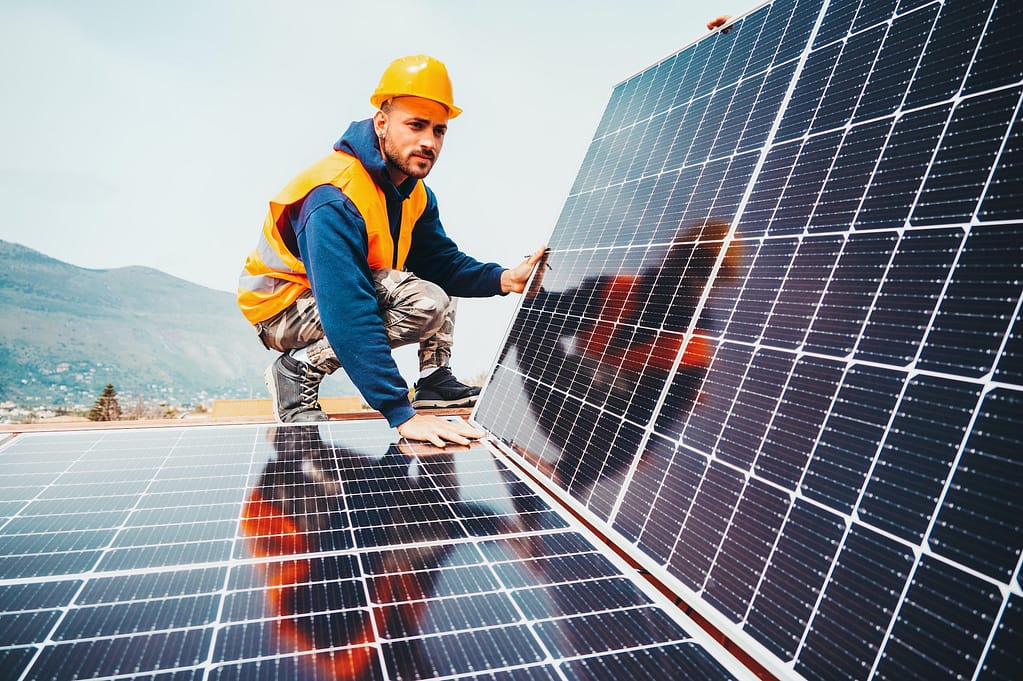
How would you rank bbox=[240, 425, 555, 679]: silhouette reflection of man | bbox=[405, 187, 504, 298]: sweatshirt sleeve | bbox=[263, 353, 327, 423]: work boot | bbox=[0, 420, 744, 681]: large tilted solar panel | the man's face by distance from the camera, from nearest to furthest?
bbox=[0, 420, 744, 681]: large tilted solar panel → bbox=[240, 425, 555, 679]: silhouette reflection of man → the man's face → bbox=[263, 353, 327, 423]: work boot → bbox=[405, 187, 504, 298]: sweatshirt sleeve

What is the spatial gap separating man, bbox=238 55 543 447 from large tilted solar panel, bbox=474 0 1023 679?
4.53 ft

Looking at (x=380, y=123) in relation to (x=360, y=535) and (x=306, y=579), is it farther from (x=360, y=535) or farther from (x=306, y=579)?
(x=306, y=579)

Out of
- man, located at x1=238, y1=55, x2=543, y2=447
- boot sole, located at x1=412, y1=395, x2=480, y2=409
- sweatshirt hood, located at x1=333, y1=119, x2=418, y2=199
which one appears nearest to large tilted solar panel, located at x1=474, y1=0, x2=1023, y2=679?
man, located at x1=238, y1=55, x2=543, y2=447

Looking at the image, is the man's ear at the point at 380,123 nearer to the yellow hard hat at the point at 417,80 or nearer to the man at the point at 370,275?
the man at the point at 370,275

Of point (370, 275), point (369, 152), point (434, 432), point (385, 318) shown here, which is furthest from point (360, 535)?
point (369, 152)

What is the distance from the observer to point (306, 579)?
2.56 m

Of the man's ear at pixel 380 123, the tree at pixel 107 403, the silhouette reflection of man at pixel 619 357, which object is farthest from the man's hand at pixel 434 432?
the tree at pixel 107 403

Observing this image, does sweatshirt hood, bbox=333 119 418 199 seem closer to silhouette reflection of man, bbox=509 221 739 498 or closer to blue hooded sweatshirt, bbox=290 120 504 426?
blue hooded sweatshirt, bbox=290 120 504 426

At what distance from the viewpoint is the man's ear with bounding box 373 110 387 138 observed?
4.86 m

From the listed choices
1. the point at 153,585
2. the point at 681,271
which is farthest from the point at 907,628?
the point at 153,585

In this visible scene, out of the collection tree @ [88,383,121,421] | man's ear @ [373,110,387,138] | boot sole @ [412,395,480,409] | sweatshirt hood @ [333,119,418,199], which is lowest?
tree @ [88,383,121,421]

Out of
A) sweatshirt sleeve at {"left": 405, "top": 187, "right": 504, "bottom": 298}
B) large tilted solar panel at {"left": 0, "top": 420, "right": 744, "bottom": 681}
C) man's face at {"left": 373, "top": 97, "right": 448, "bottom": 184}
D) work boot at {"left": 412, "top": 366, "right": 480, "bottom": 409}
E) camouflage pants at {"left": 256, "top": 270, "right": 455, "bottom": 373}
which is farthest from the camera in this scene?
sweatshirt sleeve at {"left": 405, "top": 187, "right": 504, "bottom": 298}

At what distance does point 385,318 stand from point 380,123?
1693mm

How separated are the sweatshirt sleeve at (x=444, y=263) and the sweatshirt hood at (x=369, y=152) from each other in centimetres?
113
